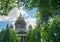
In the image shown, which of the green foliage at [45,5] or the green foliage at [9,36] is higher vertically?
the green foliage at [45,5]

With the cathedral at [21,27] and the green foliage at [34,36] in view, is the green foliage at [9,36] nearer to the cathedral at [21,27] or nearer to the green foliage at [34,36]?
the green foliage at [34,36]

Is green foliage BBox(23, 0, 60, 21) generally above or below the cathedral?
above

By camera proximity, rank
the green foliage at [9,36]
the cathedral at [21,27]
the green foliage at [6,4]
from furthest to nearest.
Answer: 1. the cathedral at [21,27]
2. the green foliage at [9,36]
3. the green foliage at [6,4]

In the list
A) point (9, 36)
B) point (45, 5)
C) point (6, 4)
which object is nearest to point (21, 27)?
point (9, 36)

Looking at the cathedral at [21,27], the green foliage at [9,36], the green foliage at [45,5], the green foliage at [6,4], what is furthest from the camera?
the cathedral at [21,27]

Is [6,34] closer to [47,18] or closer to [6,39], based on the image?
[6,39]

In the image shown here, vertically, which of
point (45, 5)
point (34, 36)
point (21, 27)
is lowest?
point (34, 36)

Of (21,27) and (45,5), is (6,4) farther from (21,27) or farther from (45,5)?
(21,27)

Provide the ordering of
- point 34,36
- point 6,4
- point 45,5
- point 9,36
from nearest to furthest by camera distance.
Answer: point 45,5
point 6,4
point 9,36
point 34,36

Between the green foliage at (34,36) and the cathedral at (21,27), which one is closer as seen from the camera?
the green foliage at (34,36)

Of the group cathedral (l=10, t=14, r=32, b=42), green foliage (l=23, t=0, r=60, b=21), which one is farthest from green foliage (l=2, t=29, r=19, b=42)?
green foliage (l=23, t=0, r=60, b=21)

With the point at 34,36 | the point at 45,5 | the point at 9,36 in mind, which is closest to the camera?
the point at 45,5

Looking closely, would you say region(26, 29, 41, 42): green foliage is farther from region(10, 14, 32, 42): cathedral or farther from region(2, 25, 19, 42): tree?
region(10, 14, 32, 42): cathedral

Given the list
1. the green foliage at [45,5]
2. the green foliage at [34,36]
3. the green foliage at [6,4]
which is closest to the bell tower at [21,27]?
the green foliage at [34,36]
